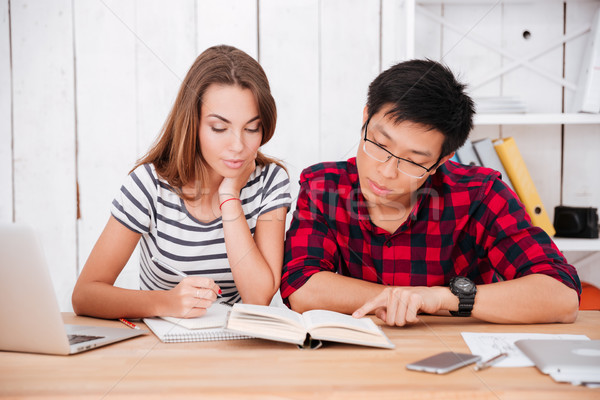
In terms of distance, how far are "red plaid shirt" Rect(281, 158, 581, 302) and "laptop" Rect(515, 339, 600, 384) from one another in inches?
18.8

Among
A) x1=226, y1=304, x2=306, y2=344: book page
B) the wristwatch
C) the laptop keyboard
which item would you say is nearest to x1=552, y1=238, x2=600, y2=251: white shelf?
the wristwatch

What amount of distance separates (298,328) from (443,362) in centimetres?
26

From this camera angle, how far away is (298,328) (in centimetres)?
90

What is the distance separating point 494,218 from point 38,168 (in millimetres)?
1778

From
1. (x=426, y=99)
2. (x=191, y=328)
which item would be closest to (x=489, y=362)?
(x=191, y=328)

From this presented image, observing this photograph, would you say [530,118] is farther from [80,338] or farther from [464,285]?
[80,338]

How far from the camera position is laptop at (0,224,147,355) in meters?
0.73

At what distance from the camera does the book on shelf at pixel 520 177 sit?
178cm

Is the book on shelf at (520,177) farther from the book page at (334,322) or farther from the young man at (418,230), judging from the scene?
the book page at (334,322)

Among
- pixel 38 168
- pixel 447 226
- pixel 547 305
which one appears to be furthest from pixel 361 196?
pixel 38 168

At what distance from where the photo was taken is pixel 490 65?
6.63 ft

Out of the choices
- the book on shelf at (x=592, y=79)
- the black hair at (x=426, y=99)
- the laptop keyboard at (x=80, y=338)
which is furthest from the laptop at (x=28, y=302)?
the book on shelf at (x=592, y=79)

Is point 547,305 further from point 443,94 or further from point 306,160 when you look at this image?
point 306,160

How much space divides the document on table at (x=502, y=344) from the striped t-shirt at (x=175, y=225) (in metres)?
0.66
